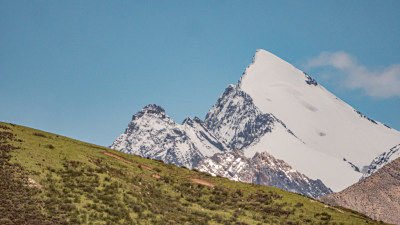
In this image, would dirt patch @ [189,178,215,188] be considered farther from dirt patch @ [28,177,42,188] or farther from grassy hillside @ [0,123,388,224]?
dirt patch @ [28,177,42,188]

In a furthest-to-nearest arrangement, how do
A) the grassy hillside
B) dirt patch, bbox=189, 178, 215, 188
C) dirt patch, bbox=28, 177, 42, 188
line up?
dirt patch, bbox=189, 178, 215, 188 < dirt patch, bbox=28, 177, 42, 188 < the grassy hillside

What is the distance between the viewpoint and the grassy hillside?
187 feet

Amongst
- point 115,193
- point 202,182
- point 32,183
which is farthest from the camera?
point 202,182

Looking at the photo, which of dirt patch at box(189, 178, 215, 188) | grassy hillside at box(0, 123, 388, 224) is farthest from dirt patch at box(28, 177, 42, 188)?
dirt patch at box(189, 178, 215, 188)

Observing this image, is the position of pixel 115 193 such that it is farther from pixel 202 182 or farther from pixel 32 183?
pixel 202 182

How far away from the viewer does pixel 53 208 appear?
5628 cm

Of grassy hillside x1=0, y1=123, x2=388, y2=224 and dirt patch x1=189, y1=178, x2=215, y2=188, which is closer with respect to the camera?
grassy hillside x1=0, y1=123, x2=388, y2=224

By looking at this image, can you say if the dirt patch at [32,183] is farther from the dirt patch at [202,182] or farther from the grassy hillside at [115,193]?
the dirt patch at [202,182]

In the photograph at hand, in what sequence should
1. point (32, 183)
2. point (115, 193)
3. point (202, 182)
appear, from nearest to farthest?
point (32, 183)
point (115, 193)
point (202, 182)

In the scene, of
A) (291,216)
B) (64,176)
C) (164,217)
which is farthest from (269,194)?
(64,176)

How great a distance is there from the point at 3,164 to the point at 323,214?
4377cm

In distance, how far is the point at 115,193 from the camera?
66000 millimetres

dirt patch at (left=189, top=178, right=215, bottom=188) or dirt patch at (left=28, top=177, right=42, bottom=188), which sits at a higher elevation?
dirt patch at (left=189, top=178, right=215, bottom=188)

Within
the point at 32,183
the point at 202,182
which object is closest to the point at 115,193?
the point at 32,183
